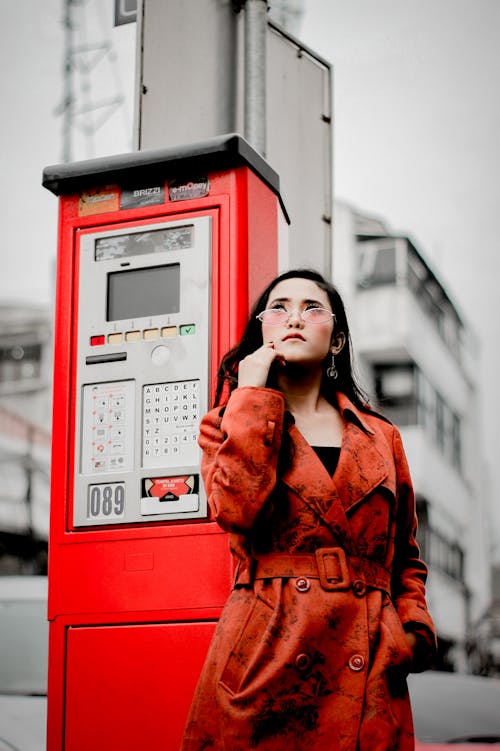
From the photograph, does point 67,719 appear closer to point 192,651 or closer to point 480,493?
point 192,651

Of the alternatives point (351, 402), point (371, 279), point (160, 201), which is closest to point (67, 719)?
point (351, 402)

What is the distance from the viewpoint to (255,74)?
4.11 m

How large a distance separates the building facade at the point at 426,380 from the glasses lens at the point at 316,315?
48.9 ft

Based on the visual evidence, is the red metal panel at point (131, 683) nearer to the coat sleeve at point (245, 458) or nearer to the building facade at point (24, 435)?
the coat sleeve at point (245, 458)

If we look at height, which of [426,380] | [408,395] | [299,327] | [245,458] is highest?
[426,380]

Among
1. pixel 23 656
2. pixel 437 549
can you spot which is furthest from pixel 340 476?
pixel 437 549

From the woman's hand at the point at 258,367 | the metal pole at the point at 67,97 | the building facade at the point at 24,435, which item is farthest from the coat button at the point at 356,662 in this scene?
the building facade at the point at 24,435

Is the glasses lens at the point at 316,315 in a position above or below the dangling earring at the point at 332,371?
above

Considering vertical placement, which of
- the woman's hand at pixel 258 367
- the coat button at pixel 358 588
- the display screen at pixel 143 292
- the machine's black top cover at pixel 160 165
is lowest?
the coat button at pixel 358 588

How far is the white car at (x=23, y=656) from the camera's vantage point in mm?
4555

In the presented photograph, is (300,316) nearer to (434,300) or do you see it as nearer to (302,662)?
(302,662)

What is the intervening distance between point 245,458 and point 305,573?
0.98 feet

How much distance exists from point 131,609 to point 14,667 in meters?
2.59

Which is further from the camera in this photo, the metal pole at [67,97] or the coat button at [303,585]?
the metal pole at [67,97]
